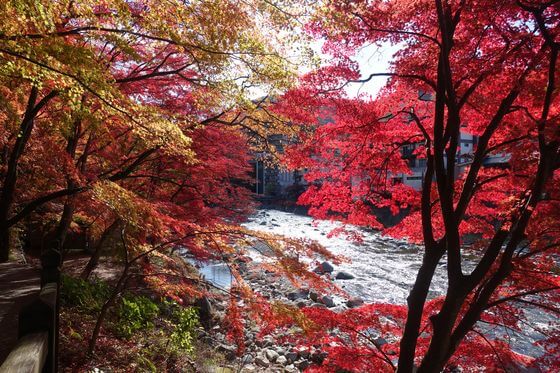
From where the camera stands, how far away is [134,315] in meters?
7.38

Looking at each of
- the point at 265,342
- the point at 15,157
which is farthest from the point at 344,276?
the point at 15,157

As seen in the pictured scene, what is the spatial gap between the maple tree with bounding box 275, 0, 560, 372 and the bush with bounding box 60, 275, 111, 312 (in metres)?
4.47

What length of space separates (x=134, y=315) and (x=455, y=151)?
6724mm

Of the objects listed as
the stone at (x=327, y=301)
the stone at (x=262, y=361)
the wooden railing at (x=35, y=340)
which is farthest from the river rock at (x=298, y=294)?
the wooden railing at (x=35, y=340)

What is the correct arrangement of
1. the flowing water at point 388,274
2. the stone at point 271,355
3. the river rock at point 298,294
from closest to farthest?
the stone at point 271,355 < the flowing water at point 388,274 < the river rock at point 298,294

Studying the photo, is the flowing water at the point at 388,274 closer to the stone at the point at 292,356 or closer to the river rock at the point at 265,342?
the stone at the point at 292,356

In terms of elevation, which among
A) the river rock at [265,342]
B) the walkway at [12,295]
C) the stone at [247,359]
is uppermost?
the walkway at [12,295]

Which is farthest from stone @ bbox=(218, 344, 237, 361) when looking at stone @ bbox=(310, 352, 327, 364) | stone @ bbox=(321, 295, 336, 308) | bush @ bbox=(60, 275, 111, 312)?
stone @ bbox=(321, 295, 336, 308)

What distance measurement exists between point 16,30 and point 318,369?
18.0 ft

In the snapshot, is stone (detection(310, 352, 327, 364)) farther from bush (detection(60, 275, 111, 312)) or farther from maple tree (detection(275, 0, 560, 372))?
bush (detection(60, 275, 111, 312))

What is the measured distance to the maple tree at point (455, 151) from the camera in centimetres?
369

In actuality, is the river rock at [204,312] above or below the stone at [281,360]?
above

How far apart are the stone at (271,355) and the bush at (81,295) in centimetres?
391

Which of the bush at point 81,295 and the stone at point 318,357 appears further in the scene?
the stone at point 318,357
